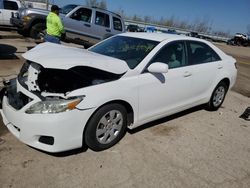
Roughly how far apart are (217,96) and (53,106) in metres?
3.77

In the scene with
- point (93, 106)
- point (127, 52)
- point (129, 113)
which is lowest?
point (129, 113)

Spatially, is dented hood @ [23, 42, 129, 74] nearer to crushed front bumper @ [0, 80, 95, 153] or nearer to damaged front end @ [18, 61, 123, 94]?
damaged front end @ [18, 61, 123, 94]

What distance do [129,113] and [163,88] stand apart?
70cm

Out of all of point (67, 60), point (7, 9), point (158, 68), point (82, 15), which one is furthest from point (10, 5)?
point (158, 68)

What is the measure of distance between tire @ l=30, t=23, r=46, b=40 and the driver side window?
28.4 feet

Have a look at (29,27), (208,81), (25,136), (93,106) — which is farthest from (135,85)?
(29,27)

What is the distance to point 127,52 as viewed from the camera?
4.26 metres

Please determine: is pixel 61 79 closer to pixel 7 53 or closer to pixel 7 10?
pixel 7 53

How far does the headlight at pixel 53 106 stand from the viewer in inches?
117

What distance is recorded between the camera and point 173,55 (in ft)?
14.3

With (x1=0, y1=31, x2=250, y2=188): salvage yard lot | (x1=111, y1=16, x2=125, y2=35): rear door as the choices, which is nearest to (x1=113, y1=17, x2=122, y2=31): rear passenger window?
(x1=111, y1=16, x2=125, y2=35): rear door

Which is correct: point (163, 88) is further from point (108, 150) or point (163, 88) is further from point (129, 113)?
point (108, 150)

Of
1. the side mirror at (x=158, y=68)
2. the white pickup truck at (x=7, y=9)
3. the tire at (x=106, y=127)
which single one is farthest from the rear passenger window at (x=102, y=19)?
the tire at (x=106, y=127)

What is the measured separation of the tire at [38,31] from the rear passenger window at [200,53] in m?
8.51
